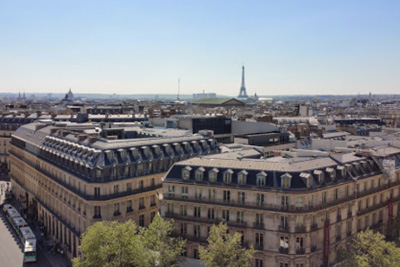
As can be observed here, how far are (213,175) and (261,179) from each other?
6.93 meters

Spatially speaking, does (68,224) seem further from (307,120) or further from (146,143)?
(307,120)

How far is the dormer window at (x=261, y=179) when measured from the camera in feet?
180

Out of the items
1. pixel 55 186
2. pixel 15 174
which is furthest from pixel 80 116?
pixel 55 186

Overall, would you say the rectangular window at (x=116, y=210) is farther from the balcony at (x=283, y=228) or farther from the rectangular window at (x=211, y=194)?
the balcony at (x=283, y=228)

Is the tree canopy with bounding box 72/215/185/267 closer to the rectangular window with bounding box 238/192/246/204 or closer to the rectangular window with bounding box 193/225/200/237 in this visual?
the rectangular window with bounding box 193/225/200/237

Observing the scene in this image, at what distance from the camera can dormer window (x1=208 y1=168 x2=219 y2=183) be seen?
190 feet

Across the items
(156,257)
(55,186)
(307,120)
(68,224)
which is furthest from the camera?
(307,120)

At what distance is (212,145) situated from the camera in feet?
271

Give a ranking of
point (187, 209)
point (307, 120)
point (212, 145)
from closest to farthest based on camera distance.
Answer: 1. point (187, 209)
2. point (212, 145)
3. point (307, 120)

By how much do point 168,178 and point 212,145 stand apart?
23.0 m

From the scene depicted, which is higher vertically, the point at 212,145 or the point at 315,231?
the point at 212,145

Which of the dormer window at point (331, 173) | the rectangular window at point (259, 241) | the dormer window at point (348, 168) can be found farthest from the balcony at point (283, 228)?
the dormer window at point (348, 168)

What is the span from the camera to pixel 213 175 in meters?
58.2

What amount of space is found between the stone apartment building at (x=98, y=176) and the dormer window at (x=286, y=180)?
24.3 metres
